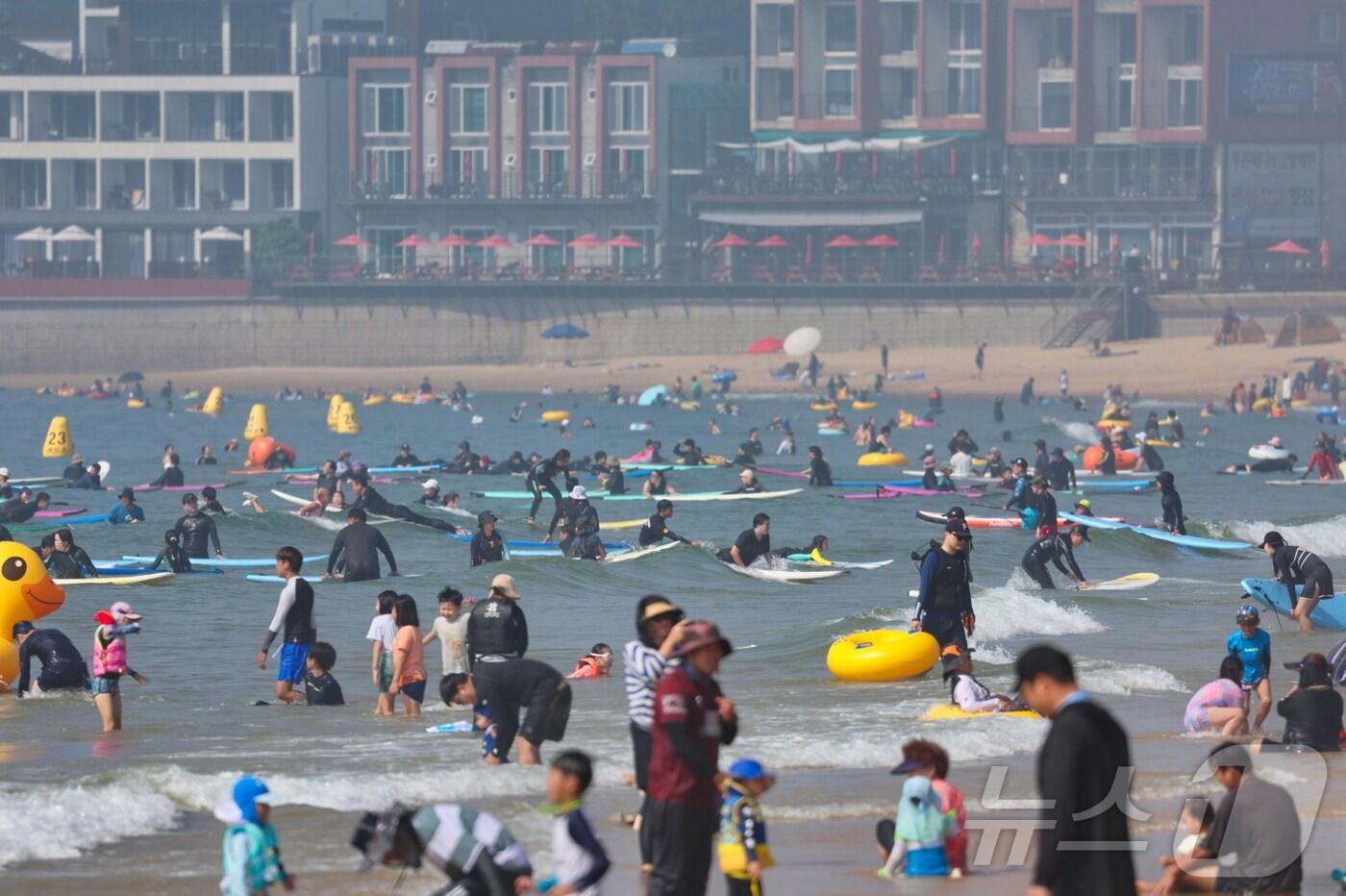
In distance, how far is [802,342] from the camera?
85.3 m

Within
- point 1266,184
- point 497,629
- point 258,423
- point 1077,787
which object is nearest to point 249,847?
point 1077,787

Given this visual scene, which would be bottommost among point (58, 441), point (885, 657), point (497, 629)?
point (58, 441)

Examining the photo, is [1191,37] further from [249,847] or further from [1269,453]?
[249,847]

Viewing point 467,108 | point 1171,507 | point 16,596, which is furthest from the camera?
point 467,108

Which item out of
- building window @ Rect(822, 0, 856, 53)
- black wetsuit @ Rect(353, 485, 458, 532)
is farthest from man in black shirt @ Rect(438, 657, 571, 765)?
building window @ Rect(822, 0, 856, 53)

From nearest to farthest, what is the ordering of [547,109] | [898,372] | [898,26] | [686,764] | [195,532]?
[686,764], [195,532], [898,372], [898,26], [547,109]

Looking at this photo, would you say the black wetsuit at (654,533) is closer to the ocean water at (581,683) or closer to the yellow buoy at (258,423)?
the ocean water at (581,683)

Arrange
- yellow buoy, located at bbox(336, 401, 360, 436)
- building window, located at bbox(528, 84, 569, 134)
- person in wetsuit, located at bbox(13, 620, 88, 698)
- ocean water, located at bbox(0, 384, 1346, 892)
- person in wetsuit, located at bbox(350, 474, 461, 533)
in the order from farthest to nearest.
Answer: building window, located at bbox(528, 84, 569, 134), yellow buoy, located at bbox(336, 401, 360, 436), person in wetsuit, located at bbox(350, 474, 461, 533), person in wetsuit, located at bbox(13, 620, 88, 698), ocean water, located at bbox(0, 384, 1346, 892)

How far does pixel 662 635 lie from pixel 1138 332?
74718mm

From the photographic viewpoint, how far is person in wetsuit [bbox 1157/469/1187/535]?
29.5 metres

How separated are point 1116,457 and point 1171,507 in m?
15.0

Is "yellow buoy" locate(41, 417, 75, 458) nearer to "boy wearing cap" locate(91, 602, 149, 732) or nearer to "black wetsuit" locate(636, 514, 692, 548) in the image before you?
"black wetsuit" locate(636, 514, 692, 548)

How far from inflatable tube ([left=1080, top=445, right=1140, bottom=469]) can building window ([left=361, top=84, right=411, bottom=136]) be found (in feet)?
183

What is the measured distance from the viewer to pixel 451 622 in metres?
16.2
